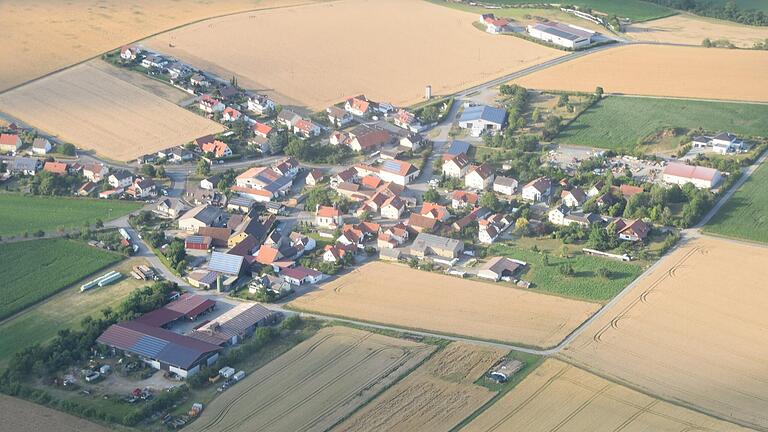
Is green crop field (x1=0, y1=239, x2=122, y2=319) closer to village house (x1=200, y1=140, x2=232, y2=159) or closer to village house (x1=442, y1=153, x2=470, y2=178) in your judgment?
village house (x1=200, y1=140, x2=232, y2=159)

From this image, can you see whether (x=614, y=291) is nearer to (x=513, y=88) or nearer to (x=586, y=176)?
(x=586, y=176)

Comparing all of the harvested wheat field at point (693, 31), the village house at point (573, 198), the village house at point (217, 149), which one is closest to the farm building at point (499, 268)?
the village house at point (573, 198)

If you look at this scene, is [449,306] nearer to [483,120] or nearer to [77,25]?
[483,120]

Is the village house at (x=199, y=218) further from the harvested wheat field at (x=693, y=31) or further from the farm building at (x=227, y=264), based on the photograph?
the harvested wheat field at (x=693, y=31)

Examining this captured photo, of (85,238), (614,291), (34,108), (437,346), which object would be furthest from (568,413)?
(34,108)

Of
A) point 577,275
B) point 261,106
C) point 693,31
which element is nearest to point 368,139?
point 261,106
